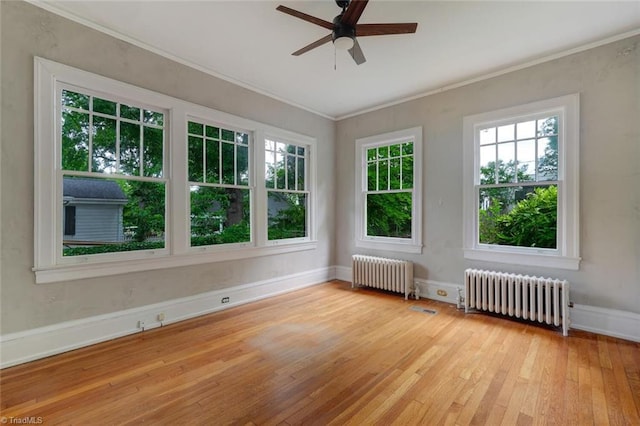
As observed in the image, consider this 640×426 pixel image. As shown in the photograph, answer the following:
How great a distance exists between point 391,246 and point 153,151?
142 inches

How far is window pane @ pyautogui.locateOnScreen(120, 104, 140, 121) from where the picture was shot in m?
3.05

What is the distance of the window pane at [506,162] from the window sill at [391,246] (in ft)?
4.75

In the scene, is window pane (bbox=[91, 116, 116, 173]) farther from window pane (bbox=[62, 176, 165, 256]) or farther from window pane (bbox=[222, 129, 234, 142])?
window pane (bbox=[222, 129, 234, 142])

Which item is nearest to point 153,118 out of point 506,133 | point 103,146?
point 103,146

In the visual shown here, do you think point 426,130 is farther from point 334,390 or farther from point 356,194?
point 334,390

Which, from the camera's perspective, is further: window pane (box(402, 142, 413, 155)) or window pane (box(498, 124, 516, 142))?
window pane (box(402, 142, 413, 155))

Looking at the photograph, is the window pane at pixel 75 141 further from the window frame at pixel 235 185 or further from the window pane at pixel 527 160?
the window pane at pixel 527 160

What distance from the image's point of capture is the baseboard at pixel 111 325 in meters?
2.43

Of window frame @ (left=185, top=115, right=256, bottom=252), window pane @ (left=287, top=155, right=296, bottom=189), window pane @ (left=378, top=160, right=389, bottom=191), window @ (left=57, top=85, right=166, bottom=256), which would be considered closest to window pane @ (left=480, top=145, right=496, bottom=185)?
window pane @ (left=378, top=160, right=389, bottom=191)

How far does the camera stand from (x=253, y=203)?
4188 mm

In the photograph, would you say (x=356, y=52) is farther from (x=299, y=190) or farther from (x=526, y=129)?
(x=299, y=190)

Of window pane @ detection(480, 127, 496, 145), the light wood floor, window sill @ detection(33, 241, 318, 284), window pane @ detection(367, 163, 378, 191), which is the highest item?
window pane @ detection(480, 127, 496, 145)

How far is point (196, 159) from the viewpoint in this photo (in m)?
3.61

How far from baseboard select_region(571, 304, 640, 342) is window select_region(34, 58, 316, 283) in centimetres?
382
